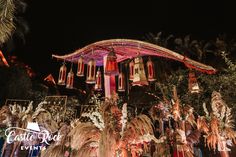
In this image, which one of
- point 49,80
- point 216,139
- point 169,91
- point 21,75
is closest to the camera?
point 216,139

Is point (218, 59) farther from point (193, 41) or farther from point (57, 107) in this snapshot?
point (57, 107)

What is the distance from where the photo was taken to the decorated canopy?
26.2 ft

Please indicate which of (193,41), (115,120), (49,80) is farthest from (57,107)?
(49,80)

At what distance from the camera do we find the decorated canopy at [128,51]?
26.2 feet

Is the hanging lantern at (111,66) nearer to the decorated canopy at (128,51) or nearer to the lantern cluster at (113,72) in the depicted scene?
the lantern cluster at (113,72)

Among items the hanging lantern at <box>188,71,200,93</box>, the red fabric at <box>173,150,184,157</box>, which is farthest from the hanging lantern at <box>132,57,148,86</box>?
the red fabric at <box>173,150,184,157</box>

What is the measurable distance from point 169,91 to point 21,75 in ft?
30.8

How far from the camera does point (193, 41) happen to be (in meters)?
16.0

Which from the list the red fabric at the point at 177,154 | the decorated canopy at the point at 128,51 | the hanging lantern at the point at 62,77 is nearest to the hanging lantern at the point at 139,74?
the decorated canopy at the point at 128,51

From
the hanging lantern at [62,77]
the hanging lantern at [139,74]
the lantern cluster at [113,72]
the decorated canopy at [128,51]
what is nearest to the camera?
the decorated canopy at [128,51]

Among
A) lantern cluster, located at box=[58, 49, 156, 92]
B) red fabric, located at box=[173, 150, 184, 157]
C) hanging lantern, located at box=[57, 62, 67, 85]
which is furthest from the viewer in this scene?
hanging lantern, located at box=[57, 62, 67, 85]

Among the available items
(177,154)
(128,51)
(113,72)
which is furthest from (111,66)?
(177,154)

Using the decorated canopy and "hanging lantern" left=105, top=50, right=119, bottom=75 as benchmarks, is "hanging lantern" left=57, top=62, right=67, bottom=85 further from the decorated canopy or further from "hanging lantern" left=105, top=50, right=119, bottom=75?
"hanging lantern" left=105, top=50, right=119, bottom=75

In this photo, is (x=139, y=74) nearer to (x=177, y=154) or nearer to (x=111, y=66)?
(x=111, y=66)
